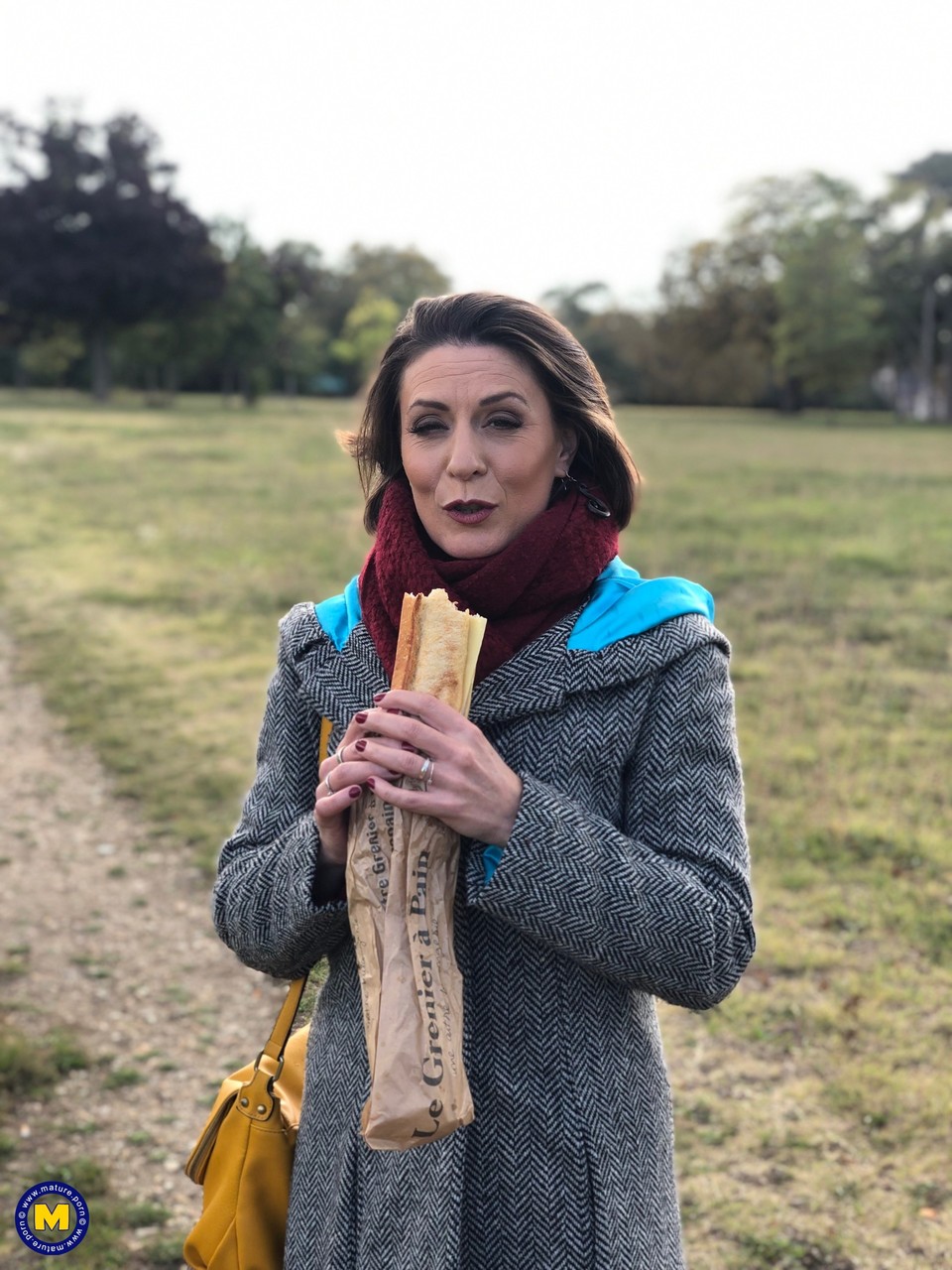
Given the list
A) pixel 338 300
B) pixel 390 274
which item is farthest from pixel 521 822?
pixel 390 274

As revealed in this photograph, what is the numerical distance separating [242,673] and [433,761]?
8.14m

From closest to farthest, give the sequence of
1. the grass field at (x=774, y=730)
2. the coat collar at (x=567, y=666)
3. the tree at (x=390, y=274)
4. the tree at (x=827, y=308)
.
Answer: the coat collar at (x=567, y=666)
the grass field at (x=774, y=730)
the tree at (x=827, y=308)
the tree at (x=390, y=274)

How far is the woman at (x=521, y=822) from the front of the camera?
1648mm

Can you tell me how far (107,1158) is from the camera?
3.74 meters

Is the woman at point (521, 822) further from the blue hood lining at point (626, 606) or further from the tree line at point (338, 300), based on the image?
the tree line at point (338, 300)

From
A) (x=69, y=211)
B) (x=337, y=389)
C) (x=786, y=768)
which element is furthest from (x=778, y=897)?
(x=337, y=389)

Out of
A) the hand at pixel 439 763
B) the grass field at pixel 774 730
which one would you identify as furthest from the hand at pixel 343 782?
the grass field at pixel 774 730

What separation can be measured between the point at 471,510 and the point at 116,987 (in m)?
3.76

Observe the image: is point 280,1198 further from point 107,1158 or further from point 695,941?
point 107,1158

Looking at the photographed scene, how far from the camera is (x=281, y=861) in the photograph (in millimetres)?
1849

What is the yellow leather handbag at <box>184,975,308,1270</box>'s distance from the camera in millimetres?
1957

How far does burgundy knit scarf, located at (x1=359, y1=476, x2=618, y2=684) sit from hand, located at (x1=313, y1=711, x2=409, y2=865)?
25cm

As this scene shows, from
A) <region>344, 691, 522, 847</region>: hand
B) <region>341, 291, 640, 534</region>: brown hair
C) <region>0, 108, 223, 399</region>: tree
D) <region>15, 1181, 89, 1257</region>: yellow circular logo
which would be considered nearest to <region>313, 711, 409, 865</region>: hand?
<region>344, 691, 522, 847</region>: hand

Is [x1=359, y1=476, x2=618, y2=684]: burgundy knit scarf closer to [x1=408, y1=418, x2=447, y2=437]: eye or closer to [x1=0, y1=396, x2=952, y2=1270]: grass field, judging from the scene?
[x1=408, y1=418, x2=447, y2=437]: eye
